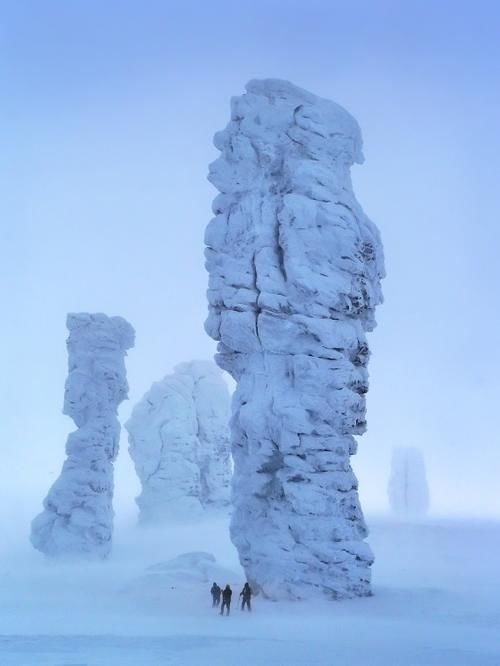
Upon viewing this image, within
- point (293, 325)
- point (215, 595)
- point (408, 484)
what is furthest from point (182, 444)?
point (215, 595)

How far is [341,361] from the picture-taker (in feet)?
71.4

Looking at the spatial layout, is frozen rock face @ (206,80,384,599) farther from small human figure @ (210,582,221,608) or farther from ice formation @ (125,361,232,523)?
ice formation @ (125,361,232,523)

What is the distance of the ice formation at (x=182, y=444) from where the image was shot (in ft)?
148

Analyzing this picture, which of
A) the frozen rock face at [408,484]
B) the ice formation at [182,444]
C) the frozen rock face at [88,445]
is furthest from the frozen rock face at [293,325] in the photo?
the frozen rock face at [408,484]

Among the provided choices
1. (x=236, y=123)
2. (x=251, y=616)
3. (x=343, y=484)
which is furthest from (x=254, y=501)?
(x=236, y=123)

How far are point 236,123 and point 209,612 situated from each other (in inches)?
546

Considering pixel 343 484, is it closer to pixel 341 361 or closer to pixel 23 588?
pixel 341 361

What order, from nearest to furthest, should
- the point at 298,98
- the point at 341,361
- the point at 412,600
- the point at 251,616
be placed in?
1. the point at 251,616
2. the point at 412,600
3. the point at 341,361
4. the point at 298,98

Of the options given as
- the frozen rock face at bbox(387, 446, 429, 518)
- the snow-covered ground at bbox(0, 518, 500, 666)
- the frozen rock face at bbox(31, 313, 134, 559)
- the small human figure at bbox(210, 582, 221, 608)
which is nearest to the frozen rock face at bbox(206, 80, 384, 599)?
the small human figure at bbox(210, 582, 221, 608)

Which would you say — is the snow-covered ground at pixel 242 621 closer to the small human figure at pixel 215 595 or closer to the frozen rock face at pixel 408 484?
the small human figure at pixel 215 595

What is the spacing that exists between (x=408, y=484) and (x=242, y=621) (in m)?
39.0

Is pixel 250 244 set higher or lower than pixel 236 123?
lower

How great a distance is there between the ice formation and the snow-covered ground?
557 inches

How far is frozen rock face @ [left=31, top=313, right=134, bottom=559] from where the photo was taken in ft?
104
